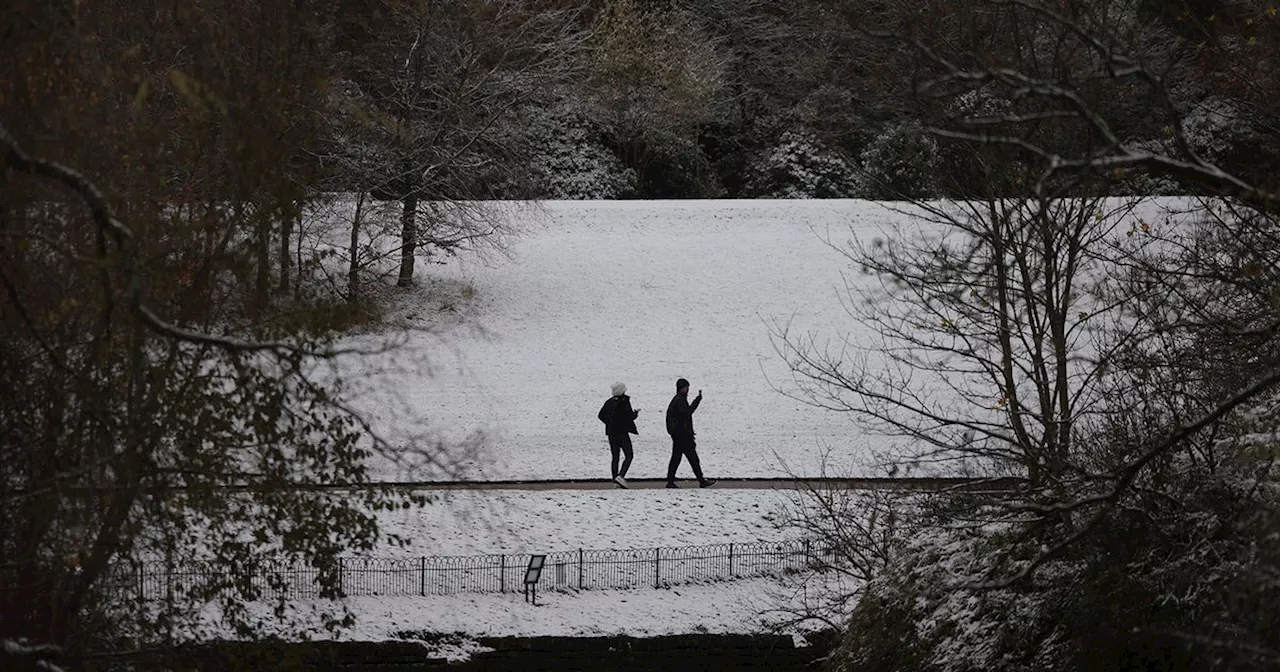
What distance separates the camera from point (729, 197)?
36344 millimetres

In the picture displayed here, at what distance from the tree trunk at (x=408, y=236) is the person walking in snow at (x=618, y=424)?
8.56 m

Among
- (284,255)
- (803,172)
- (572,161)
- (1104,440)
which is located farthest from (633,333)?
(284,255)

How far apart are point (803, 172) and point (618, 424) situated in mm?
18705

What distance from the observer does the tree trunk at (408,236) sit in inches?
982

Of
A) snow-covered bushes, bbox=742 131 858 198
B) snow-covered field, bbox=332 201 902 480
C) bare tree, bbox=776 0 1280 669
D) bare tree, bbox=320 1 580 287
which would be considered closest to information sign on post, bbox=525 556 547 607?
snow-covered field, bbox=332 201 902 480

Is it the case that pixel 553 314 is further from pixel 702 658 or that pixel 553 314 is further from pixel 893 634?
pixel 893 634

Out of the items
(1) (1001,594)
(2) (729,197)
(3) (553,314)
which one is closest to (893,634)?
(1) (1001,594)

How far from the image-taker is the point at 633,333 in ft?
79.7

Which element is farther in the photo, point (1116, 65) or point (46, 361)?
point (46, 361)

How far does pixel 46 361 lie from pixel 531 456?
468 inches

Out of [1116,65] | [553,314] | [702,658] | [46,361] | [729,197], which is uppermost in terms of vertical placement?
[729,197]

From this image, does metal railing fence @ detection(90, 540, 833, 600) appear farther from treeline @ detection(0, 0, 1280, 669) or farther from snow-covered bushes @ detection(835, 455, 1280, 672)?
snow-covered bushes @ detection(835, 455, 1280, 672)

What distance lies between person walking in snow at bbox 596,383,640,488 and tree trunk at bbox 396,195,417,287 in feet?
28.1

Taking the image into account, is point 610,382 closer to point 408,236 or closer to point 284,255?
point 408,236
